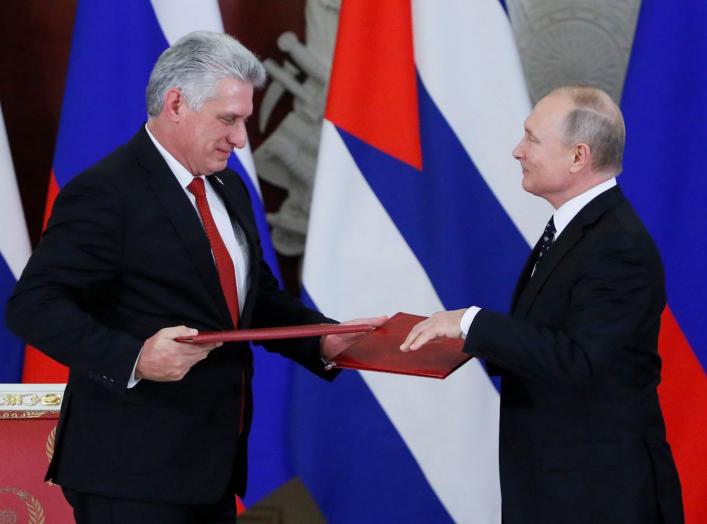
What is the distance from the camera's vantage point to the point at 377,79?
2.51 meters

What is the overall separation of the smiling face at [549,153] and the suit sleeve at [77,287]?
747 mm

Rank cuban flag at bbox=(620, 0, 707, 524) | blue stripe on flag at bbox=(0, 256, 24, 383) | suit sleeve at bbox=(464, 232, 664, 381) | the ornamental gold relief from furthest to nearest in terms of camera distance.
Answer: blue stripe on flag at bbox=(0, 256, 24, 383)
cuban flag at bbox=(620, 0, 707, 524)
the ornamental gold relief
suit sleeve at bbox=(464, 232, 664, 381)

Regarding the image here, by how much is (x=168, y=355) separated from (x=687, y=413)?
141 cm

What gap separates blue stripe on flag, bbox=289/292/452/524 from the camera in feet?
8.20

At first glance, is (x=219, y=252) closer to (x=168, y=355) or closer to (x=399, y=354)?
(x=168, y=355)

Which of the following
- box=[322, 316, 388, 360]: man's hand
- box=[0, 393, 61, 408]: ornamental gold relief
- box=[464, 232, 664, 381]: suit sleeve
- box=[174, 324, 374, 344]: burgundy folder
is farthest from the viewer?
box=[0, 393, 61, 408]: ornamental gold relief

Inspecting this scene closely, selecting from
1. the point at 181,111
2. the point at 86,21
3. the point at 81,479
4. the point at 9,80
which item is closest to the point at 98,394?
the point at 81,479

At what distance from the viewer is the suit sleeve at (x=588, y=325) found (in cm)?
160

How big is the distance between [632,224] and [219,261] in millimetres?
722

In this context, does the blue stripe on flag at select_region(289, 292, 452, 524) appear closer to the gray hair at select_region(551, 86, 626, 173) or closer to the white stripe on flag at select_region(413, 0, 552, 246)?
the white stripe on flag at select_region(413, 0, 552, 246)

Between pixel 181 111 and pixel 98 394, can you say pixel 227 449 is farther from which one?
Result: pixel 181 111

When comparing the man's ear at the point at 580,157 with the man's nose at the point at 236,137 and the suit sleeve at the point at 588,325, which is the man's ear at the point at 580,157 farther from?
the man's nose at the point at 236,137

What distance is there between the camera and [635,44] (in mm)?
2420

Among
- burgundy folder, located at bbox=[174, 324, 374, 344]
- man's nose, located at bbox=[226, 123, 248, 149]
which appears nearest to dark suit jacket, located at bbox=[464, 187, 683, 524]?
burgundy folder, located at bbox=[174, 324, 374, 344]
